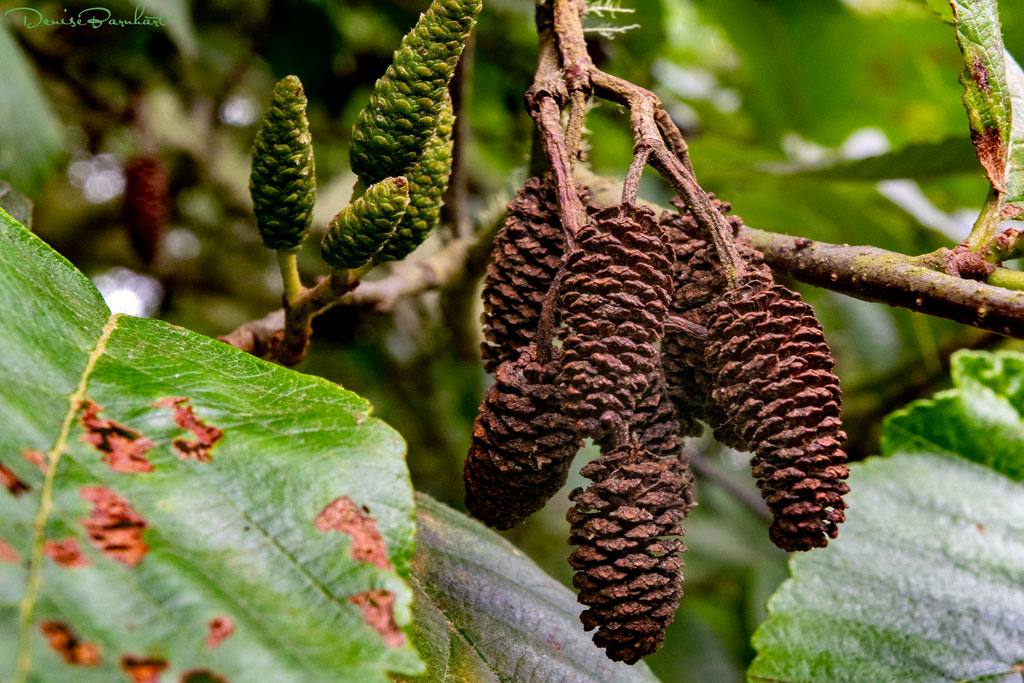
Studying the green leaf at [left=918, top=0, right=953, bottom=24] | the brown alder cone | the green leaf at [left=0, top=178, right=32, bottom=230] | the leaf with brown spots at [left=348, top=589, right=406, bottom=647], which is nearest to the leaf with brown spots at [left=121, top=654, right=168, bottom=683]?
the leaf with brown spots at [left=348, top=589, right=406, bottom=647]

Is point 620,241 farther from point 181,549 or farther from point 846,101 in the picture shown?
point 846,101

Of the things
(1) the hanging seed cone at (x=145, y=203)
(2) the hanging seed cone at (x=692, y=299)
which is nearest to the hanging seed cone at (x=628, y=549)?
(2) the hanging seed cone at (x=692, y=299)

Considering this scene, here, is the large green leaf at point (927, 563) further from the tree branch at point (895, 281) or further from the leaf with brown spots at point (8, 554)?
the leaf with brown spots at point (8, 554)

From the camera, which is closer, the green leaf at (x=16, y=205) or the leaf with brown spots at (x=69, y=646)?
the leaf with brown spots at (x=69, y=646)

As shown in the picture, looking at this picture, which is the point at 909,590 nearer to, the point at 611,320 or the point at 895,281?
the point at 895,281

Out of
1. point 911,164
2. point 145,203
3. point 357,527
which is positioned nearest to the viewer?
point 357,527

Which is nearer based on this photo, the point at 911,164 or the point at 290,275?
the point at 290,275

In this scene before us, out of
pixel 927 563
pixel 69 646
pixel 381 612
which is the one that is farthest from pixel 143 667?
pixel 927 563
